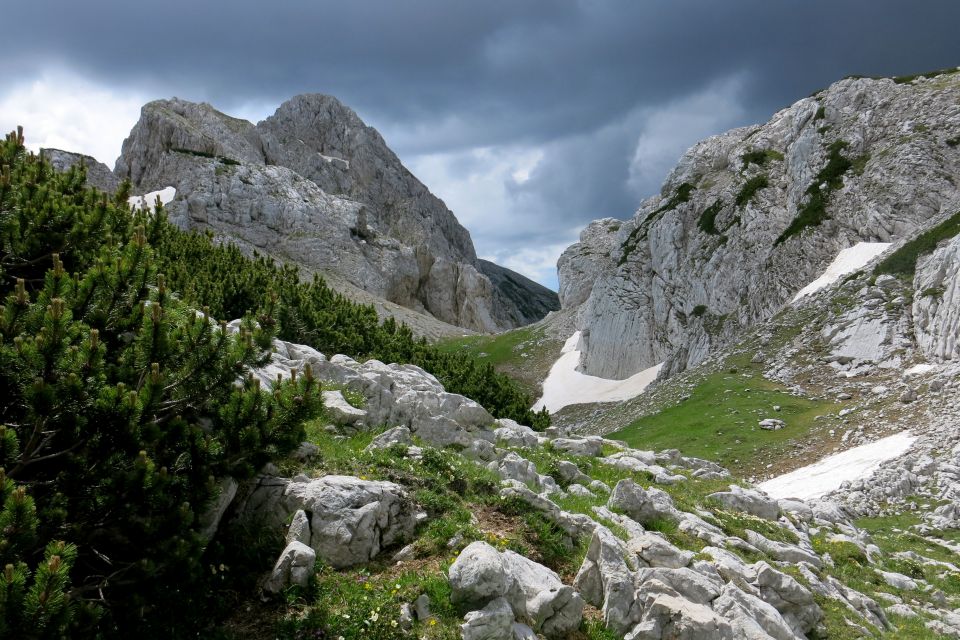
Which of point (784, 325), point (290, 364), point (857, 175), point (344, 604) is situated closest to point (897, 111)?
point (857, 175)

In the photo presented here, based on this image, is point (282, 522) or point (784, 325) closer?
point (282, 522)

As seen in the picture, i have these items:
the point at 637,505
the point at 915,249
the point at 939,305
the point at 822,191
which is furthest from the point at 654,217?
the point at 637,505

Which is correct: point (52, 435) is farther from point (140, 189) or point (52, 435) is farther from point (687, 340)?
point (140, 189)

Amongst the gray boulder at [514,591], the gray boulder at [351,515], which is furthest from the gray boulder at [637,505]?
the gray boulder at [351,515]

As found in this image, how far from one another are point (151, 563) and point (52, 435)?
7.09ft

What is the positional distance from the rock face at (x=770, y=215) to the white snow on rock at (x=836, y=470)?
48.3 ft

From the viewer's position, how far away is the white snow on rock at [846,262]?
2410 inches

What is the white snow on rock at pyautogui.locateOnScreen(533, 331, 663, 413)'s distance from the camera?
87.6m

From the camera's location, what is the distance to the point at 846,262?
2493 inches

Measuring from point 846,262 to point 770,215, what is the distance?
1522cm

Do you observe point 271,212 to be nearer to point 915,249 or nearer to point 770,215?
point 770,215

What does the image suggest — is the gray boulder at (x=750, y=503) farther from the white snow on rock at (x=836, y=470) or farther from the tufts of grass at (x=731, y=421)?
the tufts of grass at (x=731, y=421)

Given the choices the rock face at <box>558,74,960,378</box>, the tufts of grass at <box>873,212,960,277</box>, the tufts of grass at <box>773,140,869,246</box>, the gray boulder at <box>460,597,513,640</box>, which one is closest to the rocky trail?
the gray boulder at <box>460,597,513,640</box>

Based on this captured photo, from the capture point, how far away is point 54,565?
5910 millimetres
